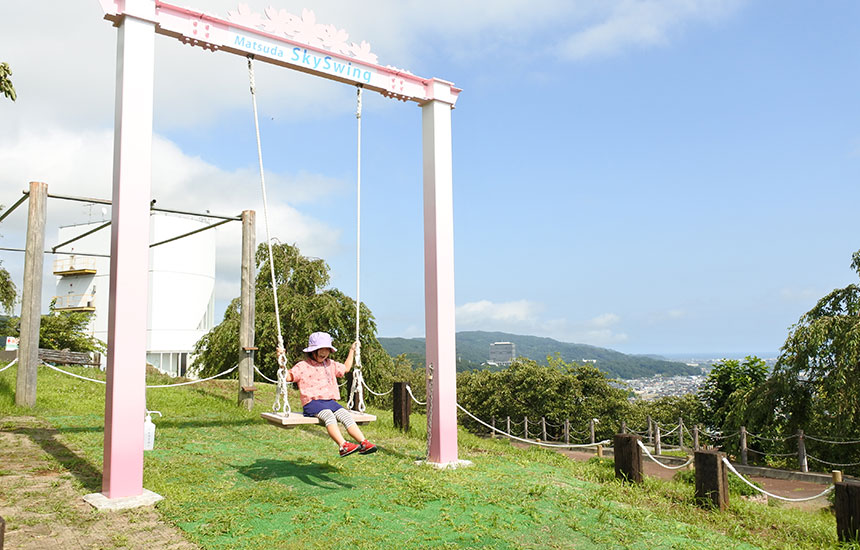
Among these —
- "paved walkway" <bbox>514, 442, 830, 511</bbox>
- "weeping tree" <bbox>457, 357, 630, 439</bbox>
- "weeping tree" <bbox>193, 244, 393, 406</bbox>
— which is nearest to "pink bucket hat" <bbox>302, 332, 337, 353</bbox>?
"paved walkway" <bbox>514, 442, 830, 511</bbox>

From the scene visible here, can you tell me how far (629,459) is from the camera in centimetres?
645

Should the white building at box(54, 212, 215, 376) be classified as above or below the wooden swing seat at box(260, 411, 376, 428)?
above

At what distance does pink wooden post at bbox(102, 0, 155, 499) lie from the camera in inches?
203

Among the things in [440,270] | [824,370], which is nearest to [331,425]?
[440,270]

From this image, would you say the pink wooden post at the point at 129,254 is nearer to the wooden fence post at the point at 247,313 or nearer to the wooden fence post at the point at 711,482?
the wooden fence post at the point at 711,482

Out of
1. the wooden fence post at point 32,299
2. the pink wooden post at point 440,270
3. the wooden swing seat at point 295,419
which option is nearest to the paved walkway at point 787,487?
the pink wooden post at point 440,270

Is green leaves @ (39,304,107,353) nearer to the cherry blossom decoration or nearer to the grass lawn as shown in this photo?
the grass lawn

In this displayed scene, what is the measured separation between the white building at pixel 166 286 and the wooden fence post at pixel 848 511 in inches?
1612

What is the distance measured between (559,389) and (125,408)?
27907 millimetres

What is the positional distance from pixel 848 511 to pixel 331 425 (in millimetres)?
4041

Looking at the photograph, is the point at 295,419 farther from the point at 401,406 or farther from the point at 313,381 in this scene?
the point at 401,406

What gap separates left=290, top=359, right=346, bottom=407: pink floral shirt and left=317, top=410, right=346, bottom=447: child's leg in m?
0.25

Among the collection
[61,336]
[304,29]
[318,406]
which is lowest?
[318,406]

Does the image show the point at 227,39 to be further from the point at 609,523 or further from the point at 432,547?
the point at 609,523
